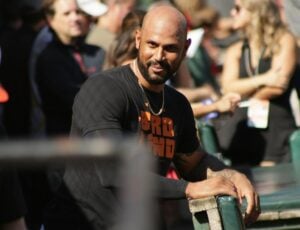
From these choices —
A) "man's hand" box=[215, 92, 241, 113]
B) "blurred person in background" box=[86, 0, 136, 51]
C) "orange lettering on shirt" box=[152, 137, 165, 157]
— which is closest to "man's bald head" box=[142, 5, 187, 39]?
"orange lettering on shirt" box=[152, 137, 165, 157]

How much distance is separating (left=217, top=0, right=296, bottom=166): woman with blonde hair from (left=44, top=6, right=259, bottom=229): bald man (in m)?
2.61

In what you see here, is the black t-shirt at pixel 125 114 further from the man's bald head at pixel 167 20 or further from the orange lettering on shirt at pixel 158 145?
the man's bald head at pixel 167 20

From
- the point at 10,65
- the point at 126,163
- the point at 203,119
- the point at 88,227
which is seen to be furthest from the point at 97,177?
the point at 10,65

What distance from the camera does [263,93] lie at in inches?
285

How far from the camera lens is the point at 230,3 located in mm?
11797

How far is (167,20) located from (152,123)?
45 centimetres

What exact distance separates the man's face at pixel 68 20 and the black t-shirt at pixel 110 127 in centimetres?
283

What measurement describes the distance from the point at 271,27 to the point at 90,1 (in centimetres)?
140

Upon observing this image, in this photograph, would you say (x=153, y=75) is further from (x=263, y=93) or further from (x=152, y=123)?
(x=263, y=93)

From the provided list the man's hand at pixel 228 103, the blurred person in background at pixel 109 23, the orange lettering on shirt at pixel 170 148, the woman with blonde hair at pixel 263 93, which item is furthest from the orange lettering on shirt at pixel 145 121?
the blurred person in background at pixel 109 23

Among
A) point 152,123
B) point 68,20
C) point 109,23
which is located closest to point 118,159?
point 152,123

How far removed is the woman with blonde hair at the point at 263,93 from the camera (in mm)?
7211

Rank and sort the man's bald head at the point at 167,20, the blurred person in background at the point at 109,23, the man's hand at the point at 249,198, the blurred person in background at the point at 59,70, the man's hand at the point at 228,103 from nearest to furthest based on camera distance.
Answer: the man's hand at the point at 249,198 → the man's bald head at the point at 167,20 → the man's hand at the point at 228,103 → the blurred person in background at the point at 59,70 → the blurred person in background at the point at 109,23

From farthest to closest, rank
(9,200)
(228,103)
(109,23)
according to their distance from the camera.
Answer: (109,23) < (228,103) < (9,200)
